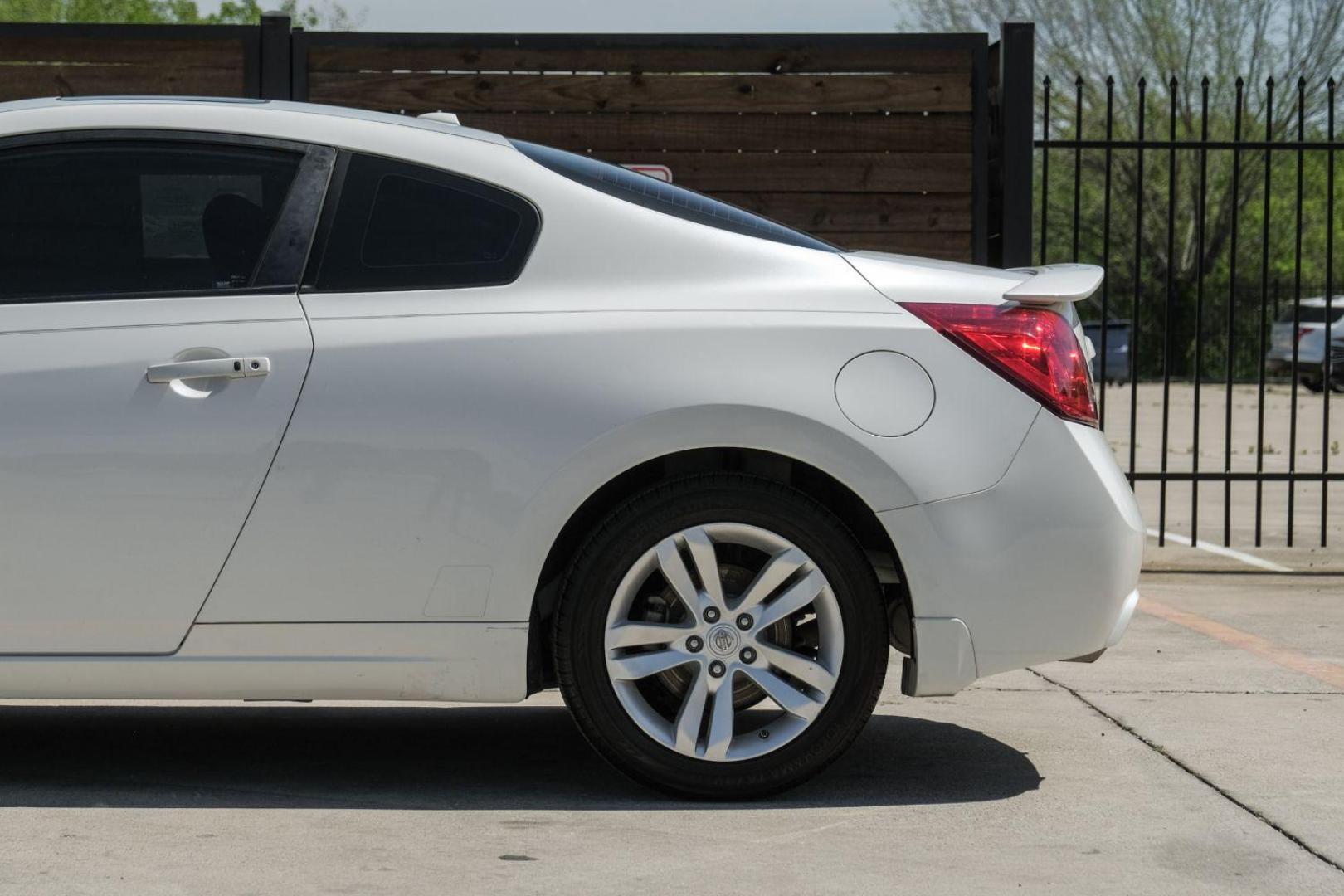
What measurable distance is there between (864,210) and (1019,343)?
4164 mm

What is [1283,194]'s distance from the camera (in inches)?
1574

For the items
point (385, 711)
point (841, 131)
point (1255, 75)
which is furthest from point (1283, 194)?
point (385, 711)

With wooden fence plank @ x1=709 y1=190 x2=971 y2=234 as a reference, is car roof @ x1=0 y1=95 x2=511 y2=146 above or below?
above

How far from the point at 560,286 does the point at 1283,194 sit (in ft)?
127

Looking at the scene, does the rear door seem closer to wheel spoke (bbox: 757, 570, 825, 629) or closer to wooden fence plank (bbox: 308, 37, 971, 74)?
wheel spoke (bbox: 757, 570, 825, 629)

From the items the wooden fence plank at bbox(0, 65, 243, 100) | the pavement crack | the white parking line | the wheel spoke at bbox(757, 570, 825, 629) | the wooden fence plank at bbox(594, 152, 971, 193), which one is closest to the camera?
the pavement crack

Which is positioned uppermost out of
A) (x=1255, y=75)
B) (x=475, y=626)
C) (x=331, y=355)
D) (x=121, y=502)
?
(x=1255, y=75)

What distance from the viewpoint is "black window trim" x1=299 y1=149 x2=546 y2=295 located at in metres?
4.20

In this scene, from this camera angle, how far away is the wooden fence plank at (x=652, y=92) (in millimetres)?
8141

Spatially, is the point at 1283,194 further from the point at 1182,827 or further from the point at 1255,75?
the point at 1182,827

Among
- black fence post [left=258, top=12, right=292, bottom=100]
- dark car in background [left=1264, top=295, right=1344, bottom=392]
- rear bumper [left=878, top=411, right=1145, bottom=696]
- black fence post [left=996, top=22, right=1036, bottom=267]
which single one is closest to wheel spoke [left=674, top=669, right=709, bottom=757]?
rear bumper [left=878, top=411, right=1145, bottom=696]

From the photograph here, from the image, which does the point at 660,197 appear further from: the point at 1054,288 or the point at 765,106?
the point at 765,106

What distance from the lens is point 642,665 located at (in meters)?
4.14

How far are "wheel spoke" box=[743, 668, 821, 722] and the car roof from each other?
1.41m
